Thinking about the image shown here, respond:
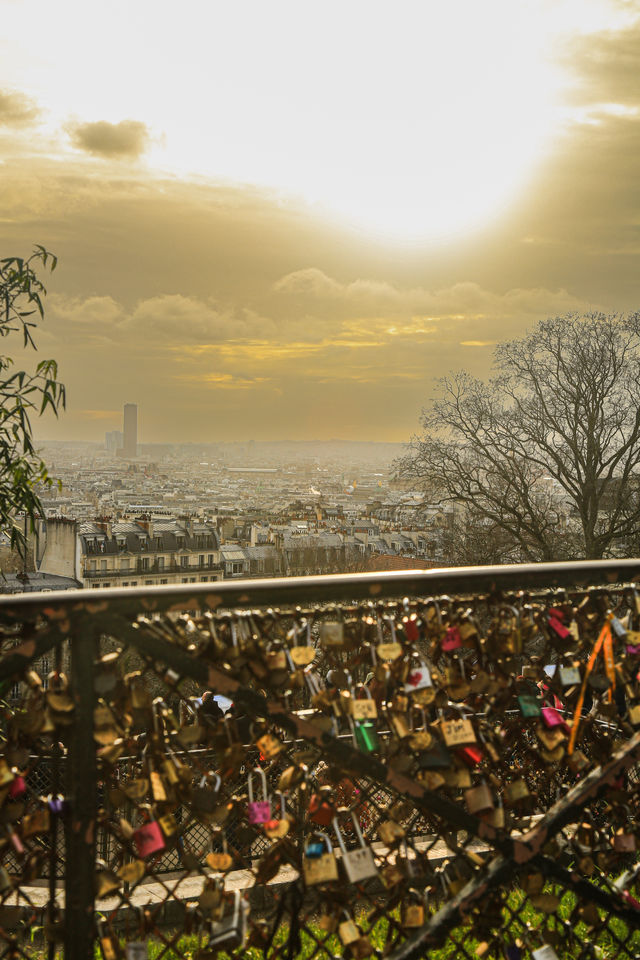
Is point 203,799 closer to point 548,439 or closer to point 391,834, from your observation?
point 391,834

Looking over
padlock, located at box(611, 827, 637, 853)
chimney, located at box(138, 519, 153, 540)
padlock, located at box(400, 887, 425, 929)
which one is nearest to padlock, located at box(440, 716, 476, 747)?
padlock, located at box(400, 887, 425, 929)

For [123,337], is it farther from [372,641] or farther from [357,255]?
[372,641]

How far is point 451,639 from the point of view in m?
1.55

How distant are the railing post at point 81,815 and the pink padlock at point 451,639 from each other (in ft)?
2.24

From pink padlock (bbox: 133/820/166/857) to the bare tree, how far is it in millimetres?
13092

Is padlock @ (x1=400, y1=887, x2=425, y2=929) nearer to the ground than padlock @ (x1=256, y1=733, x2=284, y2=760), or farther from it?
nearer to the ground

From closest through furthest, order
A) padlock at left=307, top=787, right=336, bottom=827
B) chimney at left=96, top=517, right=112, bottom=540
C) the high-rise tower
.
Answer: padlock at left=307, top=787, right=336, bottom=827
chimney at left=96, top=517, right=112, bottom=540
the high-rise tower

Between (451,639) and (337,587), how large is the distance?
293 millimetres

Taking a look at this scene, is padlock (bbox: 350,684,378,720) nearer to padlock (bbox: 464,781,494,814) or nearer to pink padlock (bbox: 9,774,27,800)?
padlock (bbox: 464,781,494,814)

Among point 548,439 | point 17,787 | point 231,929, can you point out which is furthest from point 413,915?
point 548,439

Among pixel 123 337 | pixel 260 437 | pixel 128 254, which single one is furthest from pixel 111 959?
pixel 123 337

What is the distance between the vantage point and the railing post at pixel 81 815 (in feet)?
4.47

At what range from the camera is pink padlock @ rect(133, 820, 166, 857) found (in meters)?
1.44

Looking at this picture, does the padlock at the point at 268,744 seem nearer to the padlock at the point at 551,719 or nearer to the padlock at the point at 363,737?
the padlock at the point at 363,737
